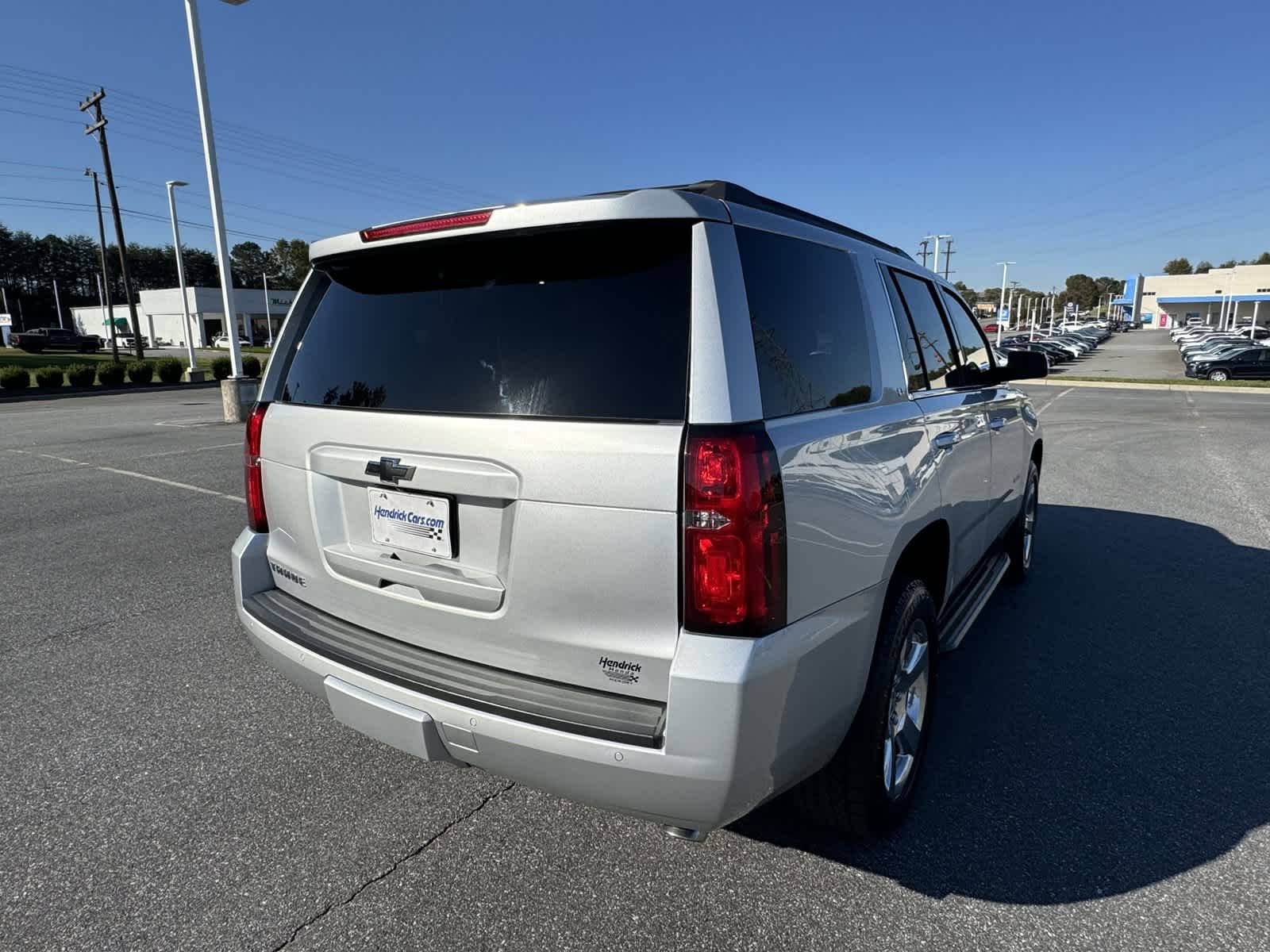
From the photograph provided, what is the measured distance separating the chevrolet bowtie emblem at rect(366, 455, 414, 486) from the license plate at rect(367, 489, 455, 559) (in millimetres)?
54

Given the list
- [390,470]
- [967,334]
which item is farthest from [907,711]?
[967,334]

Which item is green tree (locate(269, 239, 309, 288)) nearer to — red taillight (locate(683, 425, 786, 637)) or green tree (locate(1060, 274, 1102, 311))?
red taillight (locate(683, 425, 786, 637))

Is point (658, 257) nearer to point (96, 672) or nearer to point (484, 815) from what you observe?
point (484, 815)

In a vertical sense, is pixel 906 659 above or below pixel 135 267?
below

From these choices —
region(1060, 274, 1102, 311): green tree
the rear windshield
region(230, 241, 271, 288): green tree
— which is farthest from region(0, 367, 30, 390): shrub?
region(1060, 274, 1102, 311): green tree

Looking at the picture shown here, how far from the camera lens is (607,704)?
1845 mm

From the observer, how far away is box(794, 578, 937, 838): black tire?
7.20 feet

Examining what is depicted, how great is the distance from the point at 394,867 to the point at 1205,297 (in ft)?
449

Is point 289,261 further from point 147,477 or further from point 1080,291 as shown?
point 1080,291

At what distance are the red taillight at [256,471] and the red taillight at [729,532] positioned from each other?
1.78 m

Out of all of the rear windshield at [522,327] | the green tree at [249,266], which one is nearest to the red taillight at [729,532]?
the rear windshield at [522,327]

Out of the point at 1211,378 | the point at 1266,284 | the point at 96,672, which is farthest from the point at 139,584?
the point at 1266,284

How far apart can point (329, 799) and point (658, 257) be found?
87.2 inches

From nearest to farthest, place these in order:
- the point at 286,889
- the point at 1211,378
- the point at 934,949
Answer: the point at 934,949
the point at 286,889
the point at 1211,378
